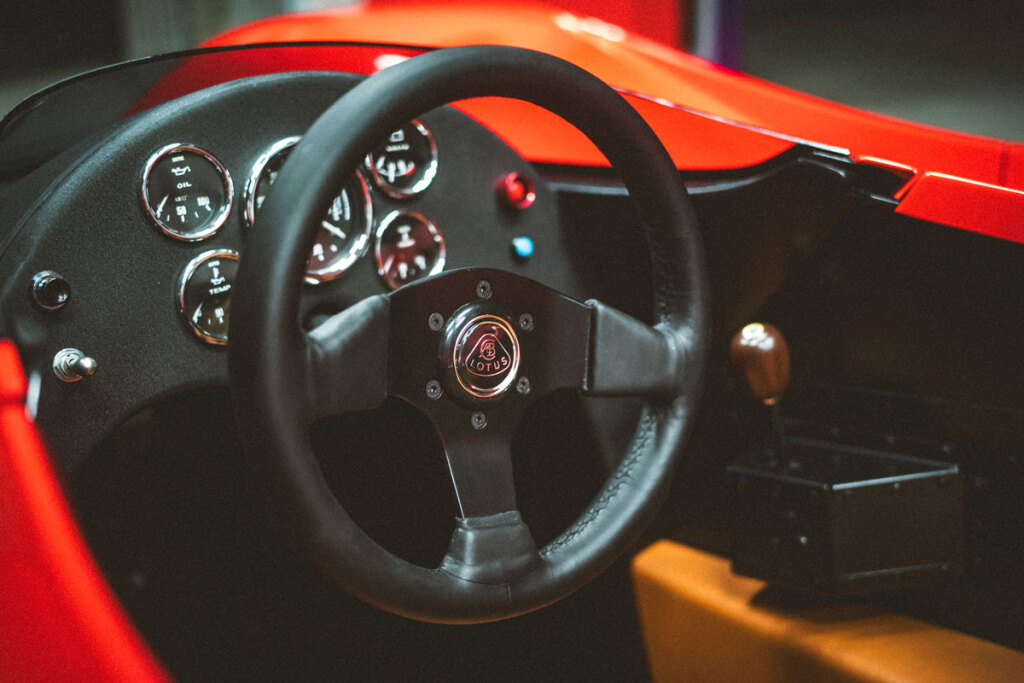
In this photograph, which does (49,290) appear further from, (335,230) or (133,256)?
(335,230)

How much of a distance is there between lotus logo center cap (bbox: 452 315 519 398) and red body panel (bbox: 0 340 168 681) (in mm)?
373

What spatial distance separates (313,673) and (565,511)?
1.41 feet

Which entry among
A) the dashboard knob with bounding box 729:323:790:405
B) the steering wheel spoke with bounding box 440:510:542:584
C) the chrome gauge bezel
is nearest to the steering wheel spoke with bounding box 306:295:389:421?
the steering wheel spoke with bounding box 440:510:542:584

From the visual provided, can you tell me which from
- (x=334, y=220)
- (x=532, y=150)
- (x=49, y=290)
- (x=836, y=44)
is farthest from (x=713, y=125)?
(x=836, y=44)

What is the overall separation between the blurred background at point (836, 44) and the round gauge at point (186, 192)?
2.12m

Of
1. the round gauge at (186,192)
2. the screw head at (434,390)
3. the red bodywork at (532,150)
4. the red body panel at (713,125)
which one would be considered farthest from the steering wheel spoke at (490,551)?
the red body panel at (713,125)

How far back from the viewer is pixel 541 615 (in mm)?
1358

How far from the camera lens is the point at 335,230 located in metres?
0.99

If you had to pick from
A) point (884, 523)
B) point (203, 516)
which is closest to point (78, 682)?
point (203, 516)

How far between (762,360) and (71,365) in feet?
2.54

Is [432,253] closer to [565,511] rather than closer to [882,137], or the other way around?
[565,511]

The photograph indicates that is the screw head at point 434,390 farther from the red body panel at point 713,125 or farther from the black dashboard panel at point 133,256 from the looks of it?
the red body panel at point 713,125

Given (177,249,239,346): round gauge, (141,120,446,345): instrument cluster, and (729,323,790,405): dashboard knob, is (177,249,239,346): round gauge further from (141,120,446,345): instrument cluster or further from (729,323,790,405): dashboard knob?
(729,323,790,405): dashboard knob

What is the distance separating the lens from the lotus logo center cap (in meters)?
0.81
